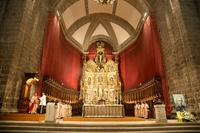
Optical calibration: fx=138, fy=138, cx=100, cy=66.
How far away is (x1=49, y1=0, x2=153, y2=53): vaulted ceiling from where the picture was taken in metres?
13.4

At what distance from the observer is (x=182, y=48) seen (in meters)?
8.33

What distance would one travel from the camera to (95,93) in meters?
15.5

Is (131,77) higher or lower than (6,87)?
higher

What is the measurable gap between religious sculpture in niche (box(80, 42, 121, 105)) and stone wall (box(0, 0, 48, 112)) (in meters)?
6.95

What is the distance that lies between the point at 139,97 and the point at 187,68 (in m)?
5.82

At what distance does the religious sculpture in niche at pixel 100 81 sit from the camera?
A: 1518cm

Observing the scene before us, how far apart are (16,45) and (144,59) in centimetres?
999

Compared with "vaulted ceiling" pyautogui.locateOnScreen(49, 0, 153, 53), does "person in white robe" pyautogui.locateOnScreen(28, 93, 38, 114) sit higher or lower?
lower

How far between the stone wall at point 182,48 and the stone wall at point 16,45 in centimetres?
931

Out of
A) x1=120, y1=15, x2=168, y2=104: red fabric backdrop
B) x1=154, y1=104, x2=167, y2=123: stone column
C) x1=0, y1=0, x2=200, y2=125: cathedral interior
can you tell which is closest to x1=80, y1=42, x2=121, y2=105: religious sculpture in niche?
x1=0, y1=0, x2=200, y2=125: cathedral interior

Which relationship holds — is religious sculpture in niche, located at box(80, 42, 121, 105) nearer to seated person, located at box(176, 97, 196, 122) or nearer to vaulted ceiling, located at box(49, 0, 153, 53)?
vaulted ceiling, located at box(49, 0, 153, 53)

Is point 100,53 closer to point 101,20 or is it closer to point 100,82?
point 100,82

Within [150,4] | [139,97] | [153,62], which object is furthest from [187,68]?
[150,4]

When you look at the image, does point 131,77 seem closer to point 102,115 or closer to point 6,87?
point 102,115
